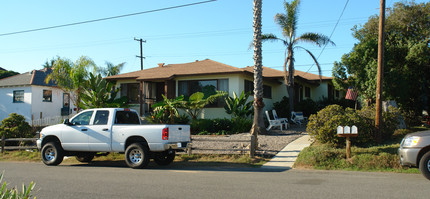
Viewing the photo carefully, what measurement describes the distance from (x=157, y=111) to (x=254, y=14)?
804 centimetres

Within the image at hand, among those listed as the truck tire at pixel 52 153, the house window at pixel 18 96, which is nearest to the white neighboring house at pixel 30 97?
the house window at pixel 18 96

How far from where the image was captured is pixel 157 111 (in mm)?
20281

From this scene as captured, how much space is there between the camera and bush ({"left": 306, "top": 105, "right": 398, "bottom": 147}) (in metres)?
12.4

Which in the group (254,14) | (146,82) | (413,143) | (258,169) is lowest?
(258,169)

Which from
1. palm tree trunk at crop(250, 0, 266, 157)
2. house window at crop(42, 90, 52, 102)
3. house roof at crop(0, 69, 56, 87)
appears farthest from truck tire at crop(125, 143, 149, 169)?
house window at crop(42, 90, 52, 102)

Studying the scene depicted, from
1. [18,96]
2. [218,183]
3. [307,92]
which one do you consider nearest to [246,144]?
[218,183]

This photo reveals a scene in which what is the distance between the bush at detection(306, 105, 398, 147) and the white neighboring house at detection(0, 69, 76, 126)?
75.5 ft

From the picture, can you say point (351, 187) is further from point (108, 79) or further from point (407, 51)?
point (108, 79)

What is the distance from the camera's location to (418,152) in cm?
841

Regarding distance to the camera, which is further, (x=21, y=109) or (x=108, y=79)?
(x=21, y=109)

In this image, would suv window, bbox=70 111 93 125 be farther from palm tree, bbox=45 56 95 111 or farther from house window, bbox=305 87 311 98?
house window, bbox=305 87 311 98

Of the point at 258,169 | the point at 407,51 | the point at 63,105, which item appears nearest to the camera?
the point at 258,169

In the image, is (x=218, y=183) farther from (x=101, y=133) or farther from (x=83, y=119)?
(x=83, y=119)

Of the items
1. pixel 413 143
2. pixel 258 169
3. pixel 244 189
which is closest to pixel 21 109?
pixel 258 169
